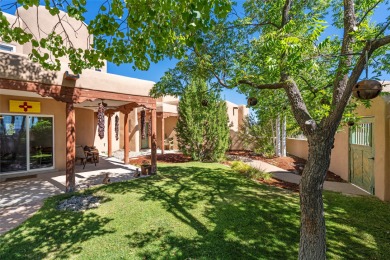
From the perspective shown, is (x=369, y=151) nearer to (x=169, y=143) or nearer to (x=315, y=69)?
(x=315, y=69)

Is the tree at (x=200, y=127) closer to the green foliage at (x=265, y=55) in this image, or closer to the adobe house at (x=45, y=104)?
the adobe house at (x=45, y=104)

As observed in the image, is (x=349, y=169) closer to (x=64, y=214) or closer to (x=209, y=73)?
(x=209, y=73)

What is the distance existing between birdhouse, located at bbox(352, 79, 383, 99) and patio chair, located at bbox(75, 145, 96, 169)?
1205 cm

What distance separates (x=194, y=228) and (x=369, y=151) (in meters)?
7.24

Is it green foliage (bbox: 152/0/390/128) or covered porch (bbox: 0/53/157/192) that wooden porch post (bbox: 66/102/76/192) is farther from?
green foliage (bbox: 152/0/390/128)

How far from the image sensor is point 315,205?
3268mm

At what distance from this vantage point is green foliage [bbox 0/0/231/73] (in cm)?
285

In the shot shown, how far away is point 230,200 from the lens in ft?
21.5

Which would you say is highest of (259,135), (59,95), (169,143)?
(59,95)

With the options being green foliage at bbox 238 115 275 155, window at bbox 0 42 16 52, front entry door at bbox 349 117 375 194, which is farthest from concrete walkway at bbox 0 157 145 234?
green foliage at bbox 238 115 275 155

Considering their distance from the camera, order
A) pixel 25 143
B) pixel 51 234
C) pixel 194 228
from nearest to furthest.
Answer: pixel 51 234 < pixel 194 228 < pixel 25 143

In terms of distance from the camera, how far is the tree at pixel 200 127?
1338 centimetres

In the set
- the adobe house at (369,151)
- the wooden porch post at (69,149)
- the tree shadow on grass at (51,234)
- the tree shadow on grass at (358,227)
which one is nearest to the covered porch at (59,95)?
the wooden porch post at (69,149)

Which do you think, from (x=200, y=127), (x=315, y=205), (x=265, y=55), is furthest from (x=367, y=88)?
(x=200, y=127)
